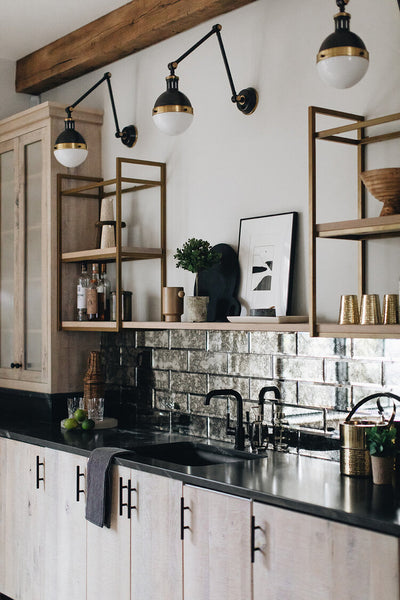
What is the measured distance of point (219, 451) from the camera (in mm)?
3352

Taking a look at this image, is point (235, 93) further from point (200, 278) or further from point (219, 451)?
point (219, 451)

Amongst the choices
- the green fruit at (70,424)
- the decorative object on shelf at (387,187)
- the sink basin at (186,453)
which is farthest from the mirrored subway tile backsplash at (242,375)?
the decorative object on shelf at (387,187)

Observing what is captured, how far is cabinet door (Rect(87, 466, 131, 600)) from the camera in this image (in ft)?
10.1

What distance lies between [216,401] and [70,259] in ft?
4.00

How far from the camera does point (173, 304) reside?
11.7 ft

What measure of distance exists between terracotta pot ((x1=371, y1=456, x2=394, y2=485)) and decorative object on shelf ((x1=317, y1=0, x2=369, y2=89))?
122 centimetres

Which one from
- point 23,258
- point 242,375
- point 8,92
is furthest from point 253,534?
point 8,92

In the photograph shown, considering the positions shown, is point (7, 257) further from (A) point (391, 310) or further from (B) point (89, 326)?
(A) point (391, 310)

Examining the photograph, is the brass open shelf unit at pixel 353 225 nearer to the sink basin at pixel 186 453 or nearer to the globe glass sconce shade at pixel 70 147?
the sink basin at pixel 186 453

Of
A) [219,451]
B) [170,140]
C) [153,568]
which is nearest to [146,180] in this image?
[170,140]

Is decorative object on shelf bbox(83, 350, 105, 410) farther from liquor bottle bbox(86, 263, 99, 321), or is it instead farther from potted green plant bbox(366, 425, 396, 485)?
potted green plant bbox(366, 425, 396, 485)

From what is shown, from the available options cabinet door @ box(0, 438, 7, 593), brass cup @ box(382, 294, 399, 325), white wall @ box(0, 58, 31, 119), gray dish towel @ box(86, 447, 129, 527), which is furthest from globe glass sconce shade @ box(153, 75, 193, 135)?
white wall @ box(0, 58, 31, 119)

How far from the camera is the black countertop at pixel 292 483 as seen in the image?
7.20 ft

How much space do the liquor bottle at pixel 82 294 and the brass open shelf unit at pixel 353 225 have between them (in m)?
1.68
